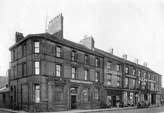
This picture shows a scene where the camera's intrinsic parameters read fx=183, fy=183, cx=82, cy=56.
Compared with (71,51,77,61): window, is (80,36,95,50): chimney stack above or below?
above

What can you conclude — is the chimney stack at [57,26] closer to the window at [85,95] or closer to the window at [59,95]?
the window at [59,95]

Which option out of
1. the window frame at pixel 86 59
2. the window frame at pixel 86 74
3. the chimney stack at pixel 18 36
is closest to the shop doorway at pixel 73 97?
the window frame at pixel 86 74

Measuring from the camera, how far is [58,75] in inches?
946

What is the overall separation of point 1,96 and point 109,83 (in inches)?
755

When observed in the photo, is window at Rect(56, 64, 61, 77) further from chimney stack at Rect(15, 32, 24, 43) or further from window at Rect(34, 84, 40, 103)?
chimney stack at Rect(15, 32, 24, 43)

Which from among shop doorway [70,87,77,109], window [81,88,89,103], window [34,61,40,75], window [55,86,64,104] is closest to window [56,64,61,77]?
window [55,86,64,104]

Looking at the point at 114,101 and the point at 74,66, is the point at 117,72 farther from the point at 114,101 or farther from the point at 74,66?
the point at 74,66

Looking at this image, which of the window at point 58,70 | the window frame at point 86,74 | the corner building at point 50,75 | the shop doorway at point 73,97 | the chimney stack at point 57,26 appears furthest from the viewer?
the window frame at point 86,74

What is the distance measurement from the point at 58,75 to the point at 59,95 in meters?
2.57

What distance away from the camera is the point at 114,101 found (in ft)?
115

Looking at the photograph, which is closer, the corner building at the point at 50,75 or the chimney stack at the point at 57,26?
the corner building at the point at 50,75

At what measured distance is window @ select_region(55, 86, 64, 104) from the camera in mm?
23192

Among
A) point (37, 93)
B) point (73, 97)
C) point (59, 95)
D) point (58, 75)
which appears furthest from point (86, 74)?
point (37, 93)

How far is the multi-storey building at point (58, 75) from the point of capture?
22.0 meters
